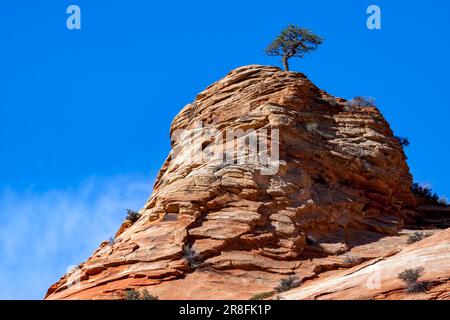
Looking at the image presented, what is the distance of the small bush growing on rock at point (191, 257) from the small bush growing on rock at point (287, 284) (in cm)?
352

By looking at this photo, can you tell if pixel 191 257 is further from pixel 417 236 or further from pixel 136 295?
pixel 417 236

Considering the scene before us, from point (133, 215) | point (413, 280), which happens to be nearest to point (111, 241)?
point (133, 215)

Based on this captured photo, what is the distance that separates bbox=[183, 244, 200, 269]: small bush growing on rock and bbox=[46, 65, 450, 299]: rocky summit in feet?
0.19

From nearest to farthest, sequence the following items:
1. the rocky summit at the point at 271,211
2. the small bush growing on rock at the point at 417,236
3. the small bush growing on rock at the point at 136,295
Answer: the small bush growing on rock at the point at 136,295, the rocky summit at the point at 271,211, the small bush growing on rock at the point at 417,236

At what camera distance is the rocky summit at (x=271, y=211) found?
27203 mm

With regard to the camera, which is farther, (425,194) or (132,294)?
(425,194)

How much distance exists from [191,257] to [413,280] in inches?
392

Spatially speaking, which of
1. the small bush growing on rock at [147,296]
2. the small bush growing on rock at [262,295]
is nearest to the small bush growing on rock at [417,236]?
the small bush growing on rock at [262,295]

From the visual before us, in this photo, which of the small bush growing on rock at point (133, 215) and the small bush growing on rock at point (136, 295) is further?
the small bush growing on rock at point (133, 215)

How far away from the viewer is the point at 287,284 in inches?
1086

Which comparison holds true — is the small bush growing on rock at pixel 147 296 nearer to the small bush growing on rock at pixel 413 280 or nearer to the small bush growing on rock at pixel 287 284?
the small bush growing on rock at pixel 287 284

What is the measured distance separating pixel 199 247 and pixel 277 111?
10.4 meters
